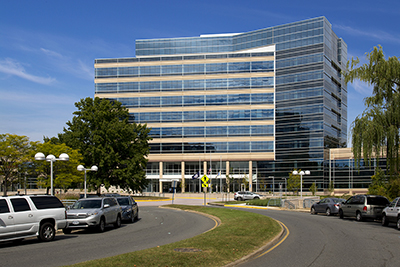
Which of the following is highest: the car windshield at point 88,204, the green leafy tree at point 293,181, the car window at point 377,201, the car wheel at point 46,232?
the car windshield at point 88,204

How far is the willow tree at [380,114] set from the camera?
2433 centimetres

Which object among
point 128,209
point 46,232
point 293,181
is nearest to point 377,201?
point 128,209

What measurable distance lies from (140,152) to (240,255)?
5575 cm

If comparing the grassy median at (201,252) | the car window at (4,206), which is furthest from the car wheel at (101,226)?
the grassy median at (201,252)

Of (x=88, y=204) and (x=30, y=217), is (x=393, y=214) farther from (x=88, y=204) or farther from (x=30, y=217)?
(x=30, y=217)

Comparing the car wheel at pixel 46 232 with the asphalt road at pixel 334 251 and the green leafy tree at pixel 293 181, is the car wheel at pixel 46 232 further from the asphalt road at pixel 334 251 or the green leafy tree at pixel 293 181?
the green leafy tree at pixel 293 181

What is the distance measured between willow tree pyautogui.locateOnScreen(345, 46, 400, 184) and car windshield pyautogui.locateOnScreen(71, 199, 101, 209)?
17.1 meters

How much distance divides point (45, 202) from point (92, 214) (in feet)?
10.7

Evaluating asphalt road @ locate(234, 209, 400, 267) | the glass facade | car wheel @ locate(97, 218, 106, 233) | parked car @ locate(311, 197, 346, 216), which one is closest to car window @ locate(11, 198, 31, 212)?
car wheel @ locate(97, 218, 106, 233)

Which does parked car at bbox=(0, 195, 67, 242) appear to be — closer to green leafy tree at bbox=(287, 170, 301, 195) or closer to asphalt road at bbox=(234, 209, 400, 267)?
asphalt road at bbox=(234, 209, 400, 267)

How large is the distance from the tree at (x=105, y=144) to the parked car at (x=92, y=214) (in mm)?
38224

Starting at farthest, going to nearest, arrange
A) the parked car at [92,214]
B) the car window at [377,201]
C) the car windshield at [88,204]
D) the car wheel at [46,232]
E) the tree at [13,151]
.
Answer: the tree at [13,151]
the car window at [377,201]
the car windshield at [88,204]
the parked car at [92,214]
the car wheel at [46,232]

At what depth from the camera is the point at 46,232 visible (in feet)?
52.4

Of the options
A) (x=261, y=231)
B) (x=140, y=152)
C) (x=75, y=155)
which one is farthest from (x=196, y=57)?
(x=261, y=231)
